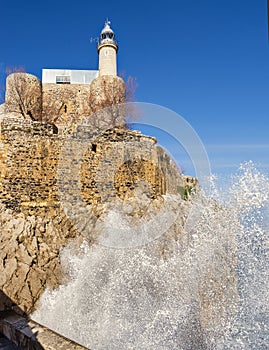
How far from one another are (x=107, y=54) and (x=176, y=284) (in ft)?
42.8

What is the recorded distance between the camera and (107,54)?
15.5m

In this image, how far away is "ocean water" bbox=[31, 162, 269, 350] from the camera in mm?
4777

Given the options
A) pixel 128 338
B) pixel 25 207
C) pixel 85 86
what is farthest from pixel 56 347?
pixel 85 86

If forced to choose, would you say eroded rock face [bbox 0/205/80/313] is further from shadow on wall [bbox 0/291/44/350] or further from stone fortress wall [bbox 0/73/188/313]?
shadow on wall [bbox 0/291/44/350]

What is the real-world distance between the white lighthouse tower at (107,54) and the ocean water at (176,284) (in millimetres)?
9670

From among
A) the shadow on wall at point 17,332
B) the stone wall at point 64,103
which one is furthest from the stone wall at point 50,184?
the stone wall at point 64,103

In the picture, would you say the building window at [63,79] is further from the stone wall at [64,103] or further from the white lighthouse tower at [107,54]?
the white lighthouse tower at [107,54]

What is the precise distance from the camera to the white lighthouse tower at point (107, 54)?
15.3 m

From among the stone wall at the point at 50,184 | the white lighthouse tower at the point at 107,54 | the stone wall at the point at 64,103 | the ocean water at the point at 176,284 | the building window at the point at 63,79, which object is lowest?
the ocean water at the point at 176,284

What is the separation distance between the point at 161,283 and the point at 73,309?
Answer: 182cm

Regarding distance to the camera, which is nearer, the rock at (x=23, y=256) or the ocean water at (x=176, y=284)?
the ocean water at (x=176, y=284)

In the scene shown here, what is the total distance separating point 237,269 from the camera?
21.4 feet

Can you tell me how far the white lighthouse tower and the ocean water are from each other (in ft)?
31.7

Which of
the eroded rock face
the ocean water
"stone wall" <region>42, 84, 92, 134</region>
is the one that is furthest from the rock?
"stone wall" <region>42, 84, 92, 134</region>
